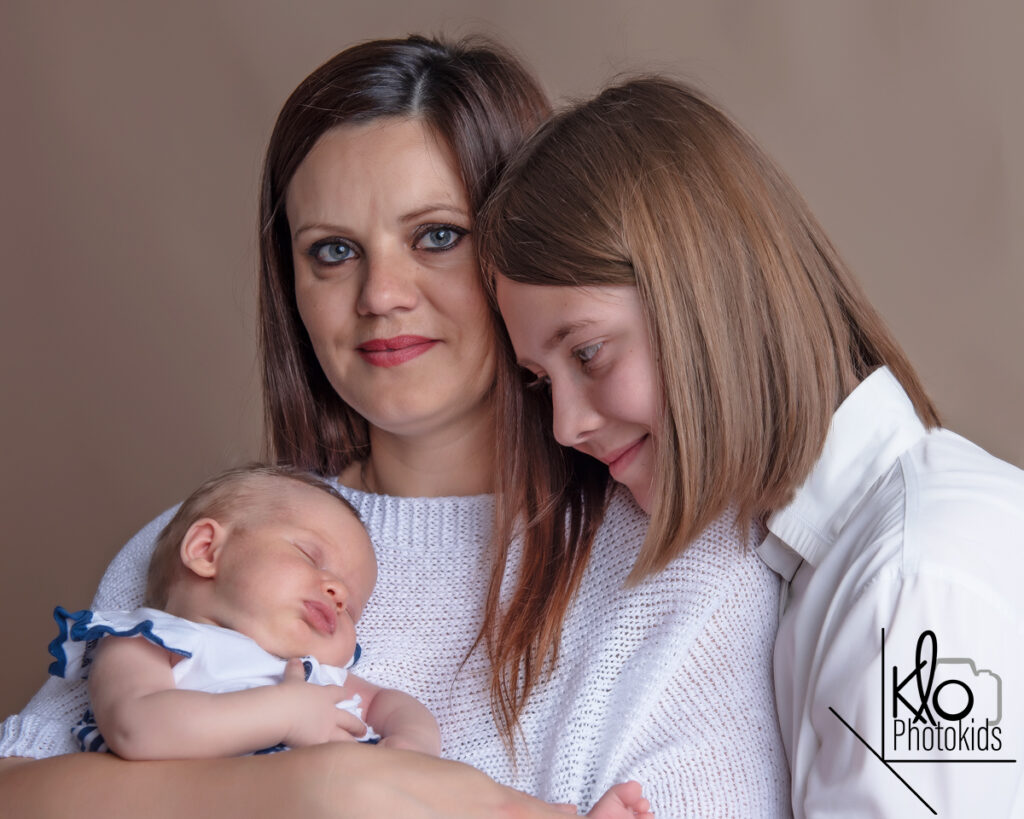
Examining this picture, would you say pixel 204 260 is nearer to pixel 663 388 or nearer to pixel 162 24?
pixel 162 24

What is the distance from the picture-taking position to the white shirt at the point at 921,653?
1.53 metres

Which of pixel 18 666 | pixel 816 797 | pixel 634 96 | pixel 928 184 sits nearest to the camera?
pixel 816 797

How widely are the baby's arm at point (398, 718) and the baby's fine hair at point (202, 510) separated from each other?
0.31 metres

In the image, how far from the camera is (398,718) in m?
1.93

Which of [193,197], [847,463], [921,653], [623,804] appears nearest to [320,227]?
[847,463]

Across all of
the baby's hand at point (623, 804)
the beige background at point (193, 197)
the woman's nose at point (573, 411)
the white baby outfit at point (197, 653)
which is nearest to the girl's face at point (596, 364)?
the woman's nose at point (573, 411)

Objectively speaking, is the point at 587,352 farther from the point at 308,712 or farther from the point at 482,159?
the point at 308,712

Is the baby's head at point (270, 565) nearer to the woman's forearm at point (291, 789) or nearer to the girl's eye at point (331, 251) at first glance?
the woman's forearm at point (291, 789)

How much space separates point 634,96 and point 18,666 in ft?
9.50

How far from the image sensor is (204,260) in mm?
3656

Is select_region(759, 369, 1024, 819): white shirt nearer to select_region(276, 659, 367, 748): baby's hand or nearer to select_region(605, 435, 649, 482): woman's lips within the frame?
select_region(605, 435, 649, 482): woman's lips

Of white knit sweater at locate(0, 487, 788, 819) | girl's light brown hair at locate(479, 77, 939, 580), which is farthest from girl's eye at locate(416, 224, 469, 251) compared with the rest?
white knit sweater at locate(0, 487, 788, 819)

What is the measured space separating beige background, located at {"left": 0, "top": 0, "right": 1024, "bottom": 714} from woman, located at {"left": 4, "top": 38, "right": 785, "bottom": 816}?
99 cm

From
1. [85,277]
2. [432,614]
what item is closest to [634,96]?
[432,614]
